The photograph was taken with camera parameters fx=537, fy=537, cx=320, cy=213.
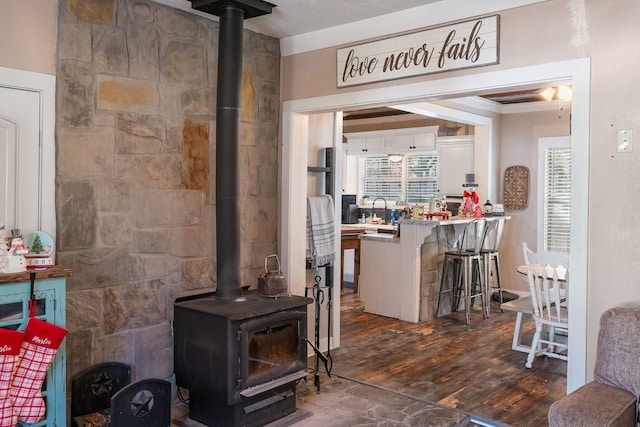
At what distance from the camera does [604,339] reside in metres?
2.55

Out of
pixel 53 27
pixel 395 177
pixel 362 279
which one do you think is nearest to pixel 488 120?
pixel 395 177

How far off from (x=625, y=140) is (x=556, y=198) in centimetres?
454

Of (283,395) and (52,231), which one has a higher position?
(52,231)

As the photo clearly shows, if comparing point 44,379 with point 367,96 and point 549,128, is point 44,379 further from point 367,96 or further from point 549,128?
point 549,128

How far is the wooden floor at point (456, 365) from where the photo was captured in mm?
3561

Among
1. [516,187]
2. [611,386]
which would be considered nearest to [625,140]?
[611,386]

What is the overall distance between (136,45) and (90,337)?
1.75 metres

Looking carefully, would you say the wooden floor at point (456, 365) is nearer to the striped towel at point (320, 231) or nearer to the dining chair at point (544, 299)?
the dining chair at point (544, 299)

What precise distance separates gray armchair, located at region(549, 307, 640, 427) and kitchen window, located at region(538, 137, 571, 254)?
15.3 feet

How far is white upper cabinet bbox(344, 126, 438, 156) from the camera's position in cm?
806

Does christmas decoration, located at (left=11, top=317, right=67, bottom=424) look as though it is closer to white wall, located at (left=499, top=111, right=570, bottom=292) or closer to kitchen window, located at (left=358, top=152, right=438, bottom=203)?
white wall, located at (left=499, top=111, right=570, bottom=292)

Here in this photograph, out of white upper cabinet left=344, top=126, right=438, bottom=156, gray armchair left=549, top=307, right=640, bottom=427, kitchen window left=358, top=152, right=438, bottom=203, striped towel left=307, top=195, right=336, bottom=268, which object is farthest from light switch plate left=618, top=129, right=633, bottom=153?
kitchen window left=358, top=152, right=438, bottom=203

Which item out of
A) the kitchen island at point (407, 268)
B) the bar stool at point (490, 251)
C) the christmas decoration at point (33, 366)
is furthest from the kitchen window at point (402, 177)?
the christmas decoration at point (33, 366)

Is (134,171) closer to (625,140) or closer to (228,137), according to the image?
(228,137)
